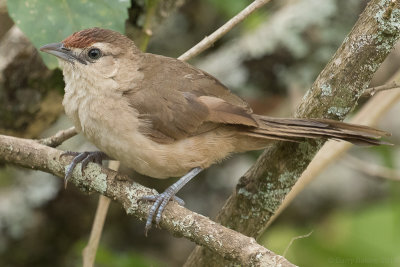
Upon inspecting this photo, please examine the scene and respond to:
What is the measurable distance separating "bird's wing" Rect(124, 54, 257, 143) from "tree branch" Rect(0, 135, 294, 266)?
0.33 metres

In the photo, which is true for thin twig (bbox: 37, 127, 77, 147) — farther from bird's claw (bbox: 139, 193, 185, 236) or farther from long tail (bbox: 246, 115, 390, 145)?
long tail (bbox: 246, 115, 390, 145)

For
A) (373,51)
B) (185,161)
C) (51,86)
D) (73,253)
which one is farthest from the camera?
(73,253)

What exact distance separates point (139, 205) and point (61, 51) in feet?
2.89

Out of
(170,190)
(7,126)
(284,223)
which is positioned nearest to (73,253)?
(7,126)

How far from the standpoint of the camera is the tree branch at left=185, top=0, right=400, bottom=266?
2838 mm

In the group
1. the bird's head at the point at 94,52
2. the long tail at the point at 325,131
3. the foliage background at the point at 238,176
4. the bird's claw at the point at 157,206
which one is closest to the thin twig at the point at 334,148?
the long tail at the point at 325,131

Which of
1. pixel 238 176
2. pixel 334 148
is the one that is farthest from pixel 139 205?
pixel 238 176

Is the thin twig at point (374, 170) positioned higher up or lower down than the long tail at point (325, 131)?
higher up

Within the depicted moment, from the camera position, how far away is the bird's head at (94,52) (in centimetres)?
314

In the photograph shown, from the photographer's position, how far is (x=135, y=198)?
287cm

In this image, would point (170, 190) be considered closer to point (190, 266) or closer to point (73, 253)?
point (190, 266)

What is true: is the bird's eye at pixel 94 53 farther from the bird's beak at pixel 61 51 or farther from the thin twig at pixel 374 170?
the thin twig at pixel 374 170

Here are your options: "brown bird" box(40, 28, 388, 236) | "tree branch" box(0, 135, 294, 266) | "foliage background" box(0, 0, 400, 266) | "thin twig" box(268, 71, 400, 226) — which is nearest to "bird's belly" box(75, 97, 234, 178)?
"brown bird" box(40, 28, 388, 236)

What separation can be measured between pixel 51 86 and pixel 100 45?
0.98 m
